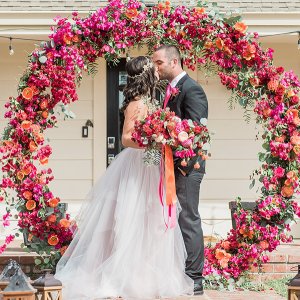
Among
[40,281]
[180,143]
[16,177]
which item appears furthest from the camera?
[16,177]

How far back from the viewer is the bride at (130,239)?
250 inches

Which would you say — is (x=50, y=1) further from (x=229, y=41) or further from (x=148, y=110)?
(x=148, y=110)

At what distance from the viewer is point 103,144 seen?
1127 cm

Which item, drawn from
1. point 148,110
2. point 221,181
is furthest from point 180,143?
point 221,181

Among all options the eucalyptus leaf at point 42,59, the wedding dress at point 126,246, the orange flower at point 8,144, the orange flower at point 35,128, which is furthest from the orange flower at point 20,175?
the eucalyptus leaf at point 42,59

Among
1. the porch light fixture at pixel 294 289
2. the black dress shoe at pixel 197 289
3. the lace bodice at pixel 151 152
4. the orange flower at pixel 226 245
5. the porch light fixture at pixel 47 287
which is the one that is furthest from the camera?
the orange flower at pixel 226 245

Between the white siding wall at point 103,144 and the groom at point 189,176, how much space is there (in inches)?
179

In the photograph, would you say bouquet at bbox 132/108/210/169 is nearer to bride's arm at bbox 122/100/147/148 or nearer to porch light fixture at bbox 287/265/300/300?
bride's arm at bbox 122/100/147/148

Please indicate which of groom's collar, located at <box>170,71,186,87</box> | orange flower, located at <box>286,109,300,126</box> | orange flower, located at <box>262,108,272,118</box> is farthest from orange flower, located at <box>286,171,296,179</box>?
groom's collar, located at <box>170,71,186,87</box>

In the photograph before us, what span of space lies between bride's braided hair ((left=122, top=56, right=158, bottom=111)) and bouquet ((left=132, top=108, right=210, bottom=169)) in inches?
11.6

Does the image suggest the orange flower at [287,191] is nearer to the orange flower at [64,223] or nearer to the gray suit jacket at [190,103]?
the gray suit jacket at [190,103]

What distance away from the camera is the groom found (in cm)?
654

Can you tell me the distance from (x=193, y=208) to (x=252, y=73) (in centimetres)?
165

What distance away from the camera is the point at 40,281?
514 cm
